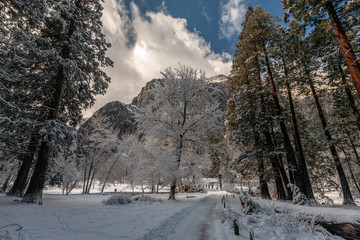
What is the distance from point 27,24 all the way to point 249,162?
16.7 meters

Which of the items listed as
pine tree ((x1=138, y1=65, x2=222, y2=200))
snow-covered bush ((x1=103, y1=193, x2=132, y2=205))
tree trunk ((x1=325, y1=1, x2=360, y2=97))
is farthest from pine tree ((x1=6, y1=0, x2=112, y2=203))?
tree trunk ((x1=325, y1=1, x2=360, y2=97))

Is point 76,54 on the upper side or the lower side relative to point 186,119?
upper

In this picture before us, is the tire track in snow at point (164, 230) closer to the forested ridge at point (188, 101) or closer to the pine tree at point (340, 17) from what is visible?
the forested ridge at point (188, 101)

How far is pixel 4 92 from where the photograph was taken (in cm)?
825

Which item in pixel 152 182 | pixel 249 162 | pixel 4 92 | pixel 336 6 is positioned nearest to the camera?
pixel 336 6

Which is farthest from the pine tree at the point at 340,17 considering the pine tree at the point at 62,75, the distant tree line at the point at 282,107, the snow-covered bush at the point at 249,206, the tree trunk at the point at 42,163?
the tree trunk at the point at 42,163

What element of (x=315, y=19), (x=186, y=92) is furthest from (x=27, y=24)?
(x=315, y=19)

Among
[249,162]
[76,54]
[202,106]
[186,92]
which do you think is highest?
[76,54]

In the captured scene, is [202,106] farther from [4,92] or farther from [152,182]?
[4,92]

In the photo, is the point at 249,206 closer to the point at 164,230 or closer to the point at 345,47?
the point at 164,230

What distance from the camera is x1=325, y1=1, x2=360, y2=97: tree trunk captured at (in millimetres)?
6480

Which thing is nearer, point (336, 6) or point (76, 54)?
point (336, 6)

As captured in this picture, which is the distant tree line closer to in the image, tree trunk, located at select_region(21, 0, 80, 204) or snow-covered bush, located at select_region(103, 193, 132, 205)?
snow-covered bush, located at select_region(103, 193, 132, 205)

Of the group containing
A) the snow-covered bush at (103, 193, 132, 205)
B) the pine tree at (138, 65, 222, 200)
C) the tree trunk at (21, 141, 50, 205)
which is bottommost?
the snow-covered bush at (103, 193, 132, 205)
